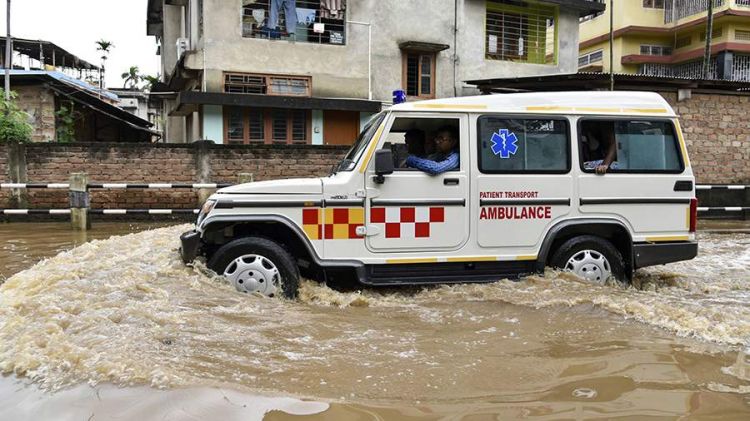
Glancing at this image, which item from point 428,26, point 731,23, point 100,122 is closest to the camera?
point 428,26

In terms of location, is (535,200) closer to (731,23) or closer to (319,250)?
(319,250)

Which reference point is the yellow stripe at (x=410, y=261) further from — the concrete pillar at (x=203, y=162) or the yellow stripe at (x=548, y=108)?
the concrete pillar at (x=203, y=162)

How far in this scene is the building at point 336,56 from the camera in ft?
55.3

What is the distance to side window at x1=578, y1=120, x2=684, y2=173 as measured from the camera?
555 cm

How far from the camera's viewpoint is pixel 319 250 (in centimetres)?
510

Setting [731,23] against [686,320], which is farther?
[731,23]

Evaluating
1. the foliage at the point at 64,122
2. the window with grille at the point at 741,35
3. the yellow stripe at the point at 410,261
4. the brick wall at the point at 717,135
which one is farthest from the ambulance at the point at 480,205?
the window with grille at the point at 741,35

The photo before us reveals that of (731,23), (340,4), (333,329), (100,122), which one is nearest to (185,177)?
(340,4)

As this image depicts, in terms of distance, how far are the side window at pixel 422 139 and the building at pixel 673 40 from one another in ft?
82.4

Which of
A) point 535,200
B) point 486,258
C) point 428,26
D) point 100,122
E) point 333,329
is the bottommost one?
point 333,329

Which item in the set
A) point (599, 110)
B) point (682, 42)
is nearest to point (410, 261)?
point (599, 110)

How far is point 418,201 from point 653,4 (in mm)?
29543

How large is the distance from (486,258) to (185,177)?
8.93 meters

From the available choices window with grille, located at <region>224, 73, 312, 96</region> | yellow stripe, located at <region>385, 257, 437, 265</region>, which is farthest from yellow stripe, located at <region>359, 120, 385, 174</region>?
window with grille, located at <region>224, 73, 312, 96</region>
